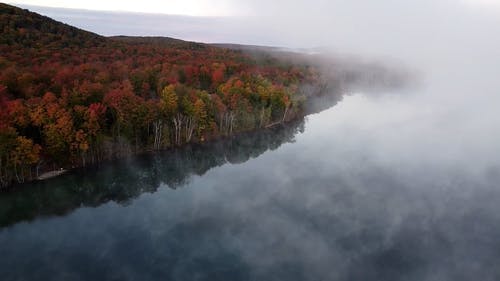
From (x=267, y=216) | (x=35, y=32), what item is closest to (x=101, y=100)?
(x=267, y=216)

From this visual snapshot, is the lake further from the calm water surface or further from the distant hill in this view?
the distant hill

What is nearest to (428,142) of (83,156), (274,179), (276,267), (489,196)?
(489,196)

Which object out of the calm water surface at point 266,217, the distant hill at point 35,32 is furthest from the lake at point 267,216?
the distant hill at point 35,32

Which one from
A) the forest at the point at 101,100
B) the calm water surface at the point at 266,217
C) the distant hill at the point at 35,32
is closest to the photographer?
the calm water surface at the point at 266,217

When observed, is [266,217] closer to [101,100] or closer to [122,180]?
[122,180]

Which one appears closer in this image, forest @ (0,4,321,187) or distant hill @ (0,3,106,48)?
forest @ (0,4,321,187)

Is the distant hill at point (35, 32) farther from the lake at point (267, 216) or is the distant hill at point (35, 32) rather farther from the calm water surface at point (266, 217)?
the calm water surface at point (266, 217)

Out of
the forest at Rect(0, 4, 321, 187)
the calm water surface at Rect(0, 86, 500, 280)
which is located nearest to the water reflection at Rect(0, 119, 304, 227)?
the calm water surface at Rect(0, 86, 500, 280)
